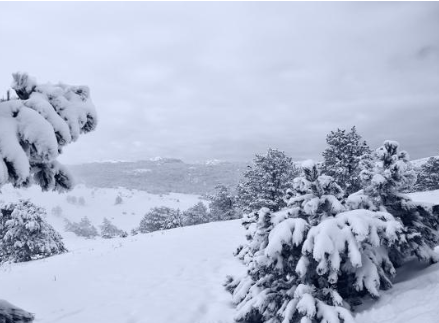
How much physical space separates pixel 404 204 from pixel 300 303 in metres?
3.34

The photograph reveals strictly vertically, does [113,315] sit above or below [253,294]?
below

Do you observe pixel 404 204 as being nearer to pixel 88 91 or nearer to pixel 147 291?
pixel 88 91

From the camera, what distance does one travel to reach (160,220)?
144ft

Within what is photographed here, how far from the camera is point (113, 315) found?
7422mm

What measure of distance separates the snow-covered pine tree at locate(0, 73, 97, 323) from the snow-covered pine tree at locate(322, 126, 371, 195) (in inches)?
1096

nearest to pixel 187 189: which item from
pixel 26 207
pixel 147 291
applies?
pixel 26 207

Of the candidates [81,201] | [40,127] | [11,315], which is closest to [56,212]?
[81,201]

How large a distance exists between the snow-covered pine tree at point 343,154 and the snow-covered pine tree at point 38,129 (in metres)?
27.8

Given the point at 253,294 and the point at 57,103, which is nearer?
the point at 57,103

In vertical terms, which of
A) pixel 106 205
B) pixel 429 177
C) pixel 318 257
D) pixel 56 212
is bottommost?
pixel 56 212

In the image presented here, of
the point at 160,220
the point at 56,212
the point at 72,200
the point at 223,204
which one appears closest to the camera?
the point at 160,220

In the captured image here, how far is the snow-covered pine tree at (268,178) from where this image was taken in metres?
33.7

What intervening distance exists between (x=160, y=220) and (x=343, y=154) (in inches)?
1052

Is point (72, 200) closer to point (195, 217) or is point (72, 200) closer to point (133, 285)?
point (195, 217)
